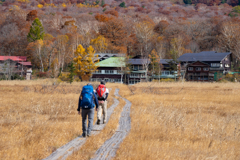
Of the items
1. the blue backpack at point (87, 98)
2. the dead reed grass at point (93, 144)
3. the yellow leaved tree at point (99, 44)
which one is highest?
the yellow leaved tree at point (99, 44)

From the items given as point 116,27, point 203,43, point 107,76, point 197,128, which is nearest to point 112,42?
point 116,27

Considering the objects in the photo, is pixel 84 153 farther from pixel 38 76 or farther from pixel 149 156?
pixel 38 76

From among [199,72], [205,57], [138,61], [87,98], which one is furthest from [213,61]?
[87,98]

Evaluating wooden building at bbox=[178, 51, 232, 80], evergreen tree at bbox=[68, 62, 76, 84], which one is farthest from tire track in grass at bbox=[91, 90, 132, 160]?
wooden building at bbox=[178, 51, 232, 80]

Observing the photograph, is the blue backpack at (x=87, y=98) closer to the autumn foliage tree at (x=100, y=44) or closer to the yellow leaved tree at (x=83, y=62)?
the yellow leaved tree at (x=83, y=62)

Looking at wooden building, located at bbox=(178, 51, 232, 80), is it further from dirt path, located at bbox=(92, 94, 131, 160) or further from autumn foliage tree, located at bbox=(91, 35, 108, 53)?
dirt path, located at bbox=(92, 94, 131, 160)

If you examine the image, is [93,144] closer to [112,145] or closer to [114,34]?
[112,145]

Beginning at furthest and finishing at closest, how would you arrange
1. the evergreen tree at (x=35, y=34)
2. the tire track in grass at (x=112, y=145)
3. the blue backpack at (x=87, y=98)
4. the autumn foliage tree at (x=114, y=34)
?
the autumn foliage tree at (x=114, y=34)
the evergreen tree at (x=35, y=34)
the blue backpack at (x=87, y=98)
the tire track in grass at (x=112, y=145)

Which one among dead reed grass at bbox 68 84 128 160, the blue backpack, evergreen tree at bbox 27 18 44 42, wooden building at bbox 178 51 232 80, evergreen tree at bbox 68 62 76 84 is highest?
evergreen tree at bbox 27 18 44 42

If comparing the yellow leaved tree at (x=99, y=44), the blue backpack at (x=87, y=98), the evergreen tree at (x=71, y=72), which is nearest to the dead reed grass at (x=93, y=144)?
the blue backpack at (x=87, y=98)

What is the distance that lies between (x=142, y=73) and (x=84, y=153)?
61.8 m

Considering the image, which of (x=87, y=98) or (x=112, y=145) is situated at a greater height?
(x=87, y=98)

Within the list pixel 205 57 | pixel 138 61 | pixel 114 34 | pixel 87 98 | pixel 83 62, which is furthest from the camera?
pixel 114 34

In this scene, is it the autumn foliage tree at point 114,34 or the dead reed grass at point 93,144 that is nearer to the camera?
the dead reed grass at point 93,144
